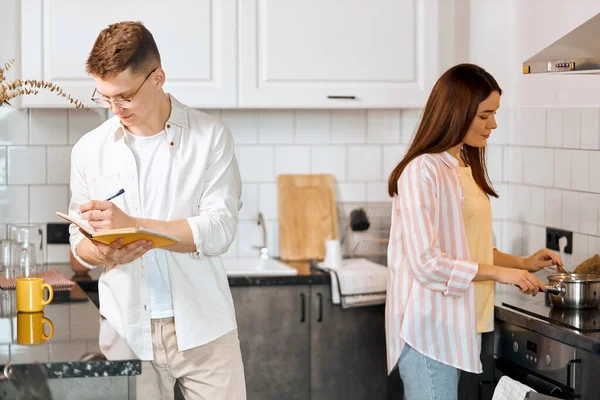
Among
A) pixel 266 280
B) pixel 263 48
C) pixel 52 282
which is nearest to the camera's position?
pixel 52 282

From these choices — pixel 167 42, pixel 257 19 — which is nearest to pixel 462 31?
pixel 257 19

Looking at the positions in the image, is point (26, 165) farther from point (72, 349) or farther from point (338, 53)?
point (72, 349)

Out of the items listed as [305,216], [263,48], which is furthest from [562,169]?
[263,48]

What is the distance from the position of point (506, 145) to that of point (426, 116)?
1.40m

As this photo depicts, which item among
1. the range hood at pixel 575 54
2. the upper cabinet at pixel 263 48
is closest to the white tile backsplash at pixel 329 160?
the upper cabinet at pixel 263 48

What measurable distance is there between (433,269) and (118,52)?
1.14 meters

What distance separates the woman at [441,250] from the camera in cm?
273

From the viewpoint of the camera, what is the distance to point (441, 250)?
A: 2807mm

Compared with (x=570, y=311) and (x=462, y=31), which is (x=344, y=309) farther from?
(x=462, y=31)

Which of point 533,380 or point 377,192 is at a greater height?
point 377,192

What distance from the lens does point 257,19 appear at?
3754 millimetres

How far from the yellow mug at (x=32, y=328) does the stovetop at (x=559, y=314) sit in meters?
1.57

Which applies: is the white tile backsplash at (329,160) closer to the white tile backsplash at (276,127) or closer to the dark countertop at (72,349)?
the white tile backsplash at (276,127)

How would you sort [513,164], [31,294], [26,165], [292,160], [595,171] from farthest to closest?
[292,160] < [513,164] < [26,165] < [595,171] < [31,294]
